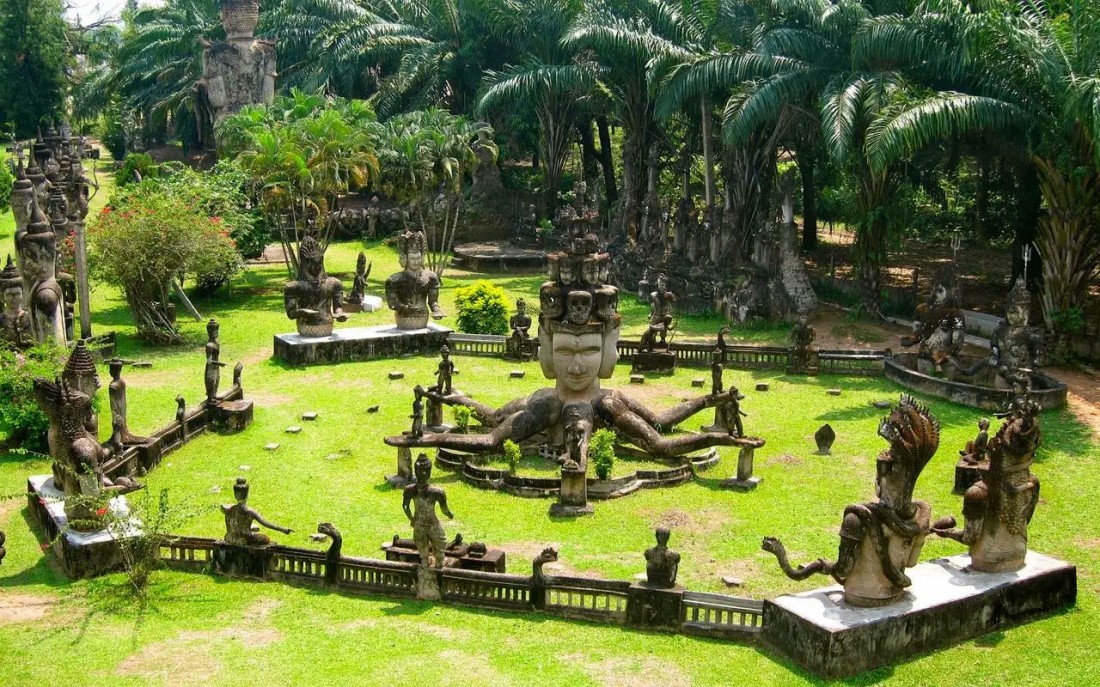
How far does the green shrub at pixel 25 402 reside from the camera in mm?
20609

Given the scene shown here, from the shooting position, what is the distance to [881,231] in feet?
99.9

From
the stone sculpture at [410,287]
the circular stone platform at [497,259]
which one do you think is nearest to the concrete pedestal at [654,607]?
the stone sculpture at [410,287]

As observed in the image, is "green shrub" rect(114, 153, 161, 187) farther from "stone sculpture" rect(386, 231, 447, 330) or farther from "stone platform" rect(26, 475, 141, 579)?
"stone platform" rect(26, 475, 141, 579)

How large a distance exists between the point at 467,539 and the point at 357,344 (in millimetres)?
12130

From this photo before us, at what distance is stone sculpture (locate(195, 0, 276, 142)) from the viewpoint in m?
44.9

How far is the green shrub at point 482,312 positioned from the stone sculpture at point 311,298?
316cm

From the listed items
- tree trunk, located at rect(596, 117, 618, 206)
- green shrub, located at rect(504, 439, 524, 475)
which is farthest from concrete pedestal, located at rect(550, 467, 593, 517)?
tree trunk, located at rect(596, 117, 618, 206)

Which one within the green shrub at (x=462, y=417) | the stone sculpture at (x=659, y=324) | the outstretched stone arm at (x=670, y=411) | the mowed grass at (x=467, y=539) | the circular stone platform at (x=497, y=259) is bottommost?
the mowed grass at (x=467, y=539)

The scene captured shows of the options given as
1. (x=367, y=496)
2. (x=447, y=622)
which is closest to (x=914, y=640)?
(x=447, y=622)

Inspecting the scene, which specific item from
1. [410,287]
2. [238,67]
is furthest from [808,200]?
[238,67]

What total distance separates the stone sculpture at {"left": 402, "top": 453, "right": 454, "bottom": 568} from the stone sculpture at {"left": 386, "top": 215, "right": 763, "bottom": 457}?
4248mm

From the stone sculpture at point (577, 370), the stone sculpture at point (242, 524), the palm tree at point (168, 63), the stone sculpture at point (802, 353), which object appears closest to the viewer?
the stone sculpture at point (242, 524)

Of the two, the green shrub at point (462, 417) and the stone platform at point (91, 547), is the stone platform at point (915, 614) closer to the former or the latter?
the stone platform at point (91, 547)

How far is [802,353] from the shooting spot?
84.6ft
